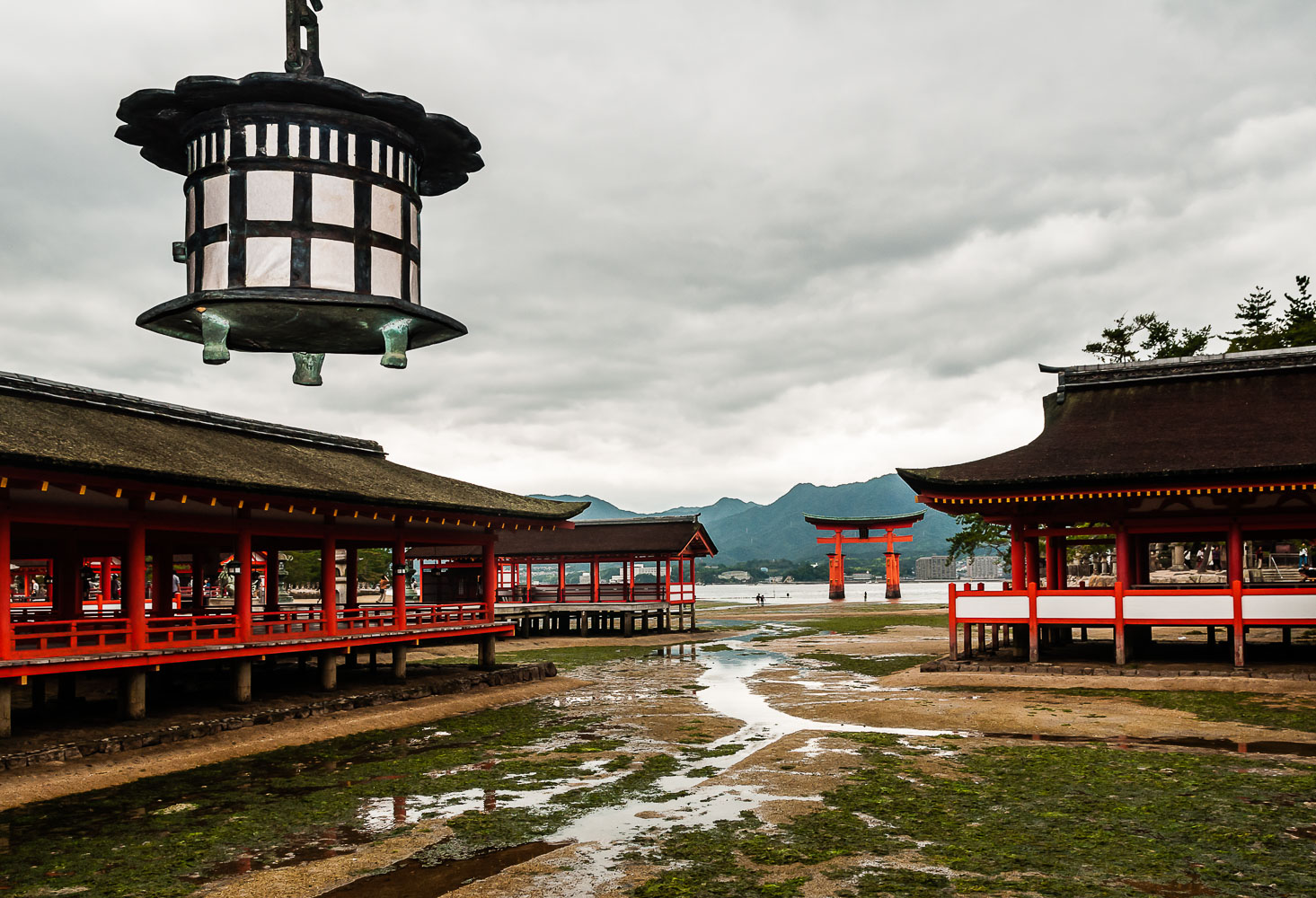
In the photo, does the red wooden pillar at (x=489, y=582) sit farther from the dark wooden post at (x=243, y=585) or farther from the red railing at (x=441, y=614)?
the dark wooden post at (x=243, y=585)

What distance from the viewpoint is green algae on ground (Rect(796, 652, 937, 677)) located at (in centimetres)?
2550

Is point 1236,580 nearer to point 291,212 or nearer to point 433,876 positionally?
point 433,876

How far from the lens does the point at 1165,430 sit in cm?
2317

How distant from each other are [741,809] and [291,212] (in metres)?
7.36

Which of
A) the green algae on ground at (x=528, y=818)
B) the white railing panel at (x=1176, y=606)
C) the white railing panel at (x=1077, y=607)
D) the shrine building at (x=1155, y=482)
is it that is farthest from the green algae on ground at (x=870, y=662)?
the green algae on ground at (x=528, y=818)

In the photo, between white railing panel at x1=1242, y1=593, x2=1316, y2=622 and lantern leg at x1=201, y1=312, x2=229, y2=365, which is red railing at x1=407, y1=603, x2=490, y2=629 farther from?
white railing panel at x1=1242, y1=593, x2=1316, y2=622

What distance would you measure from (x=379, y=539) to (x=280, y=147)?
17.4 m

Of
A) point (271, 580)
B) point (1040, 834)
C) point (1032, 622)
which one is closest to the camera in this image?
point (1040, 834)

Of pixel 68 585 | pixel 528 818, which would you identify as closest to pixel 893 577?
pixel 68 585

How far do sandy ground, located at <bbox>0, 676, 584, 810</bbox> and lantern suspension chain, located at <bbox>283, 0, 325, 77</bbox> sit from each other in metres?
9.46

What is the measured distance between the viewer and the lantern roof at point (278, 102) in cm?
650

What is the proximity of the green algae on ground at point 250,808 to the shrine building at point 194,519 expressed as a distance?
3.51 meters

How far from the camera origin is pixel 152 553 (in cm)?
2459

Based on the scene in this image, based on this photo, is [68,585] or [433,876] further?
[68,585]
